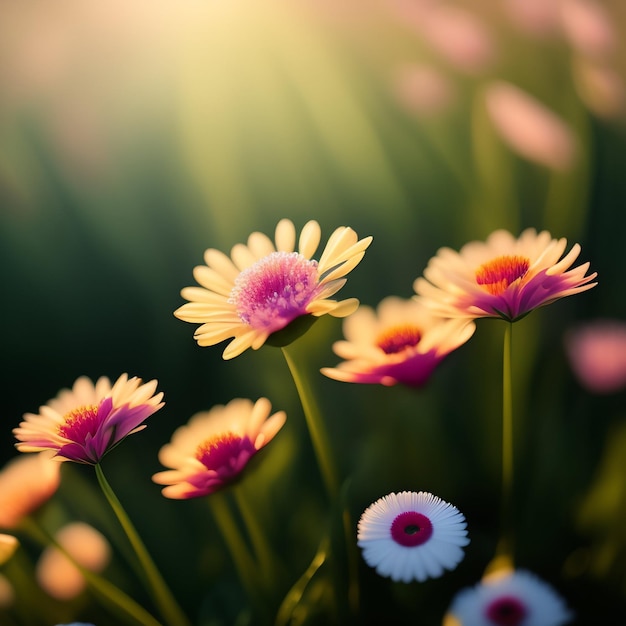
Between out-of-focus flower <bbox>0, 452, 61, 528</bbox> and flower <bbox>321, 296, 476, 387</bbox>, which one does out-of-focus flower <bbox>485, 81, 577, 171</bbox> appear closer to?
flower <bbox>321, 296, 476, 387</bbox>

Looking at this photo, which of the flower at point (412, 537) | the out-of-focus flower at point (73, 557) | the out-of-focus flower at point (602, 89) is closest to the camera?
the flower at point (412, 537)

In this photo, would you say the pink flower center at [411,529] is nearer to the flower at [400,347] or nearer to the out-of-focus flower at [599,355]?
the flower at [400,347]

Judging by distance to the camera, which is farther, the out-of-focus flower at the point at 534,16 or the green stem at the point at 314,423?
the out-of-focus flower at the point at 534,16

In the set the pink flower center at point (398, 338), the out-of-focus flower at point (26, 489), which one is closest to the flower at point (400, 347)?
the pink flower center at point (398, 338)

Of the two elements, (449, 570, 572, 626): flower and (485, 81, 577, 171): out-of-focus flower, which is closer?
(449, 570, 572, 626): flower

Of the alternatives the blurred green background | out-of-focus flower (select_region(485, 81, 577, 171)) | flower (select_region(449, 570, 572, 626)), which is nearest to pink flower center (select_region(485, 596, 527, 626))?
flower (select_region(449, 570, 572, 626))

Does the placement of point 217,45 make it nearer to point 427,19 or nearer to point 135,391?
point 427,19
